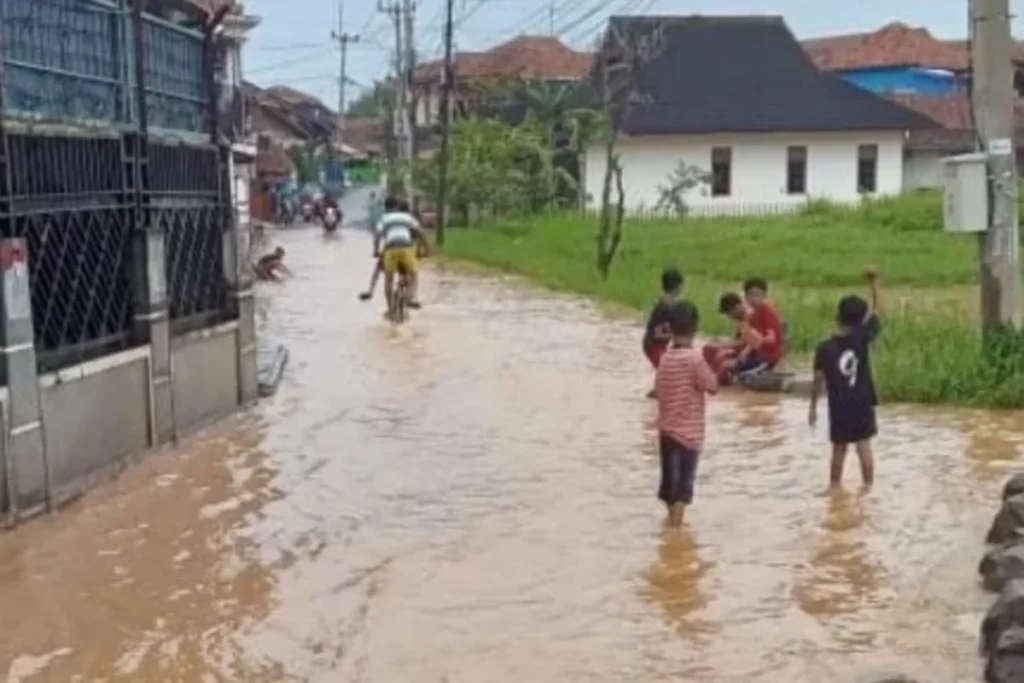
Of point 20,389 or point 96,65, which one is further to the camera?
point 96,65

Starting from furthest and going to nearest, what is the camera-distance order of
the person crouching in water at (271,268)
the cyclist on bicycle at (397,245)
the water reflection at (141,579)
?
the person crouching in water at (271,268) < the cyclist on bicycle at (397,245) < the water reflection at (141,579)

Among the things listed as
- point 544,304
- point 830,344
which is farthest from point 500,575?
point 544,304

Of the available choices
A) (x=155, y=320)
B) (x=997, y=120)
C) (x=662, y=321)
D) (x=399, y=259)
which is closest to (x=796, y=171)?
(x=399, y=259)

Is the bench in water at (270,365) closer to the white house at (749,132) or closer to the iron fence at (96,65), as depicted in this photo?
the iron fence at (96,65)

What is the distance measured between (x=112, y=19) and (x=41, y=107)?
5.83 ft

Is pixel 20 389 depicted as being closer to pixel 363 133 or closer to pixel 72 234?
pixel 72 234

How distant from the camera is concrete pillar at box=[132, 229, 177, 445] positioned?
14.1 meters

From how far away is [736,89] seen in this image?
202ft

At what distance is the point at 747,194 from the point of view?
61469mm

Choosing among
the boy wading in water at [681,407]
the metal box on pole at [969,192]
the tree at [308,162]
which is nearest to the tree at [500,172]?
the tree at [308,162]

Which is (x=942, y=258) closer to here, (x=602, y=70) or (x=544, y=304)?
(x=544, y=304)

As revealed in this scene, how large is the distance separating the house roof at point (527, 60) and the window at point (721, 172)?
21.4 metres

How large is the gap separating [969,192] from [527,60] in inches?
2724

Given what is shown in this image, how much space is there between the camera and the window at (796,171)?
61.5 metres
